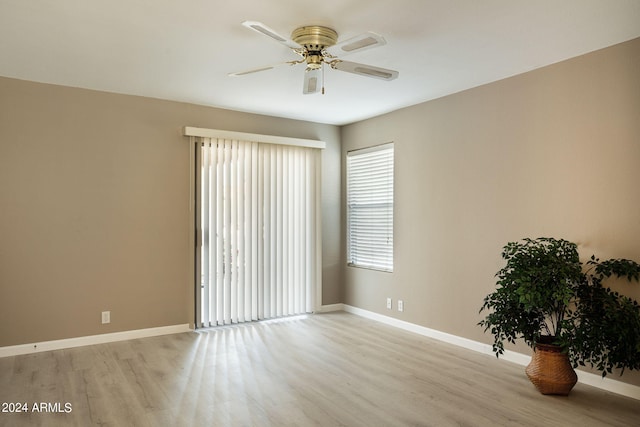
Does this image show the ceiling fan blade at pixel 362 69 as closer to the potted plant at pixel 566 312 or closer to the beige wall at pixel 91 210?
the potted plant at pixel 566 312

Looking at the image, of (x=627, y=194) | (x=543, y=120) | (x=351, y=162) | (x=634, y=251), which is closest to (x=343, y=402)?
(x=634, y=251)

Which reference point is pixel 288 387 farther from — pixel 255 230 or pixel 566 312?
pixel 255 230

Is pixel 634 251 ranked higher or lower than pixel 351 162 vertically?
lower

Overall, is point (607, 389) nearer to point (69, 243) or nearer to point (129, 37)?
point (129, 37)

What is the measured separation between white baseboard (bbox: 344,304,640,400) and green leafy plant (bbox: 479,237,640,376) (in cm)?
17

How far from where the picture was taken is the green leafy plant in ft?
9.21

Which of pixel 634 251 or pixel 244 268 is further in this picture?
pixel 244 268

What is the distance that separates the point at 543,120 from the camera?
370 centimetres

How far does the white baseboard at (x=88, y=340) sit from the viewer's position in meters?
4.00

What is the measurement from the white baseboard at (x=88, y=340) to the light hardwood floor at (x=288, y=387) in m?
0.12

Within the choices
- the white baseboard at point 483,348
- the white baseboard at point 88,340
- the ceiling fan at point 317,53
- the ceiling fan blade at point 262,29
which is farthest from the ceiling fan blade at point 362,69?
the white baseboard at point 88,340

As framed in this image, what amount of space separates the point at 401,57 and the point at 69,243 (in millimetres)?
3612

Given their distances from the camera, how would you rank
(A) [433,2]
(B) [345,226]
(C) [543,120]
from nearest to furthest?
1. (A) [433,2]
2. (C) [543,120]
3. (B) [345,226]

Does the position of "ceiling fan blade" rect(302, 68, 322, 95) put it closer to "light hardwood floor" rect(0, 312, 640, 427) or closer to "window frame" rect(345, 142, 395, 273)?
"light hardwood floor" rect(0, 312, 640, 427)
